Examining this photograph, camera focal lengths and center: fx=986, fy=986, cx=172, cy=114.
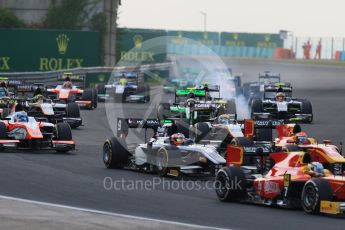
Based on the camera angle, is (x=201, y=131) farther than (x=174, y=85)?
No

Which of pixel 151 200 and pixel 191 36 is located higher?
pixel 191 36

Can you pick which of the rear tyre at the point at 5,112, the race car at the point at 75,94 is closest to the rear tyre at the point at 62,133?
the rear tyre at the point at 5,112

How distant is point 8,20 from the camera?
6062cm

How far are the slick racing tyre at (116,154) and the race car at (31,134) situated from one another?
3.04 metres

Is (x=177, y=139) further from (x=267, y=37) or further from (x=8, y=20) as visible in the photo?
(x=267, y=37)

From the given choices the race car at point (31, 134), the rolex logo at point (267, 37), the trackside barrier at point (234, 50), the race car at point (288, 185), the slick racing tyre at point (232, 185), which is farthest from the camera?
the rolex logo at point (267, 37)

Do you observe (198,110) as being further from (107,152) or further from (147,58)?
(147,58)

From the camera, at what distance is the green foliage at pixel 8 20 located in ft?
198

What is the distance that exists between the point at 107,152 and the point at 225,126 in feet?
19.0

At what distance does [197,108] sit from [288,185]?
58.8ft

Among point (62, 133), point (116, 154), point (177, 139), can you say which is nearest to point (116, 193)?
point (177, 139)

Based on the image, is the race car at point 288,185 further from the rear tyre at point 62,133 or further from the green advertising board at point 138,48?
the green advertising board at point 138,48

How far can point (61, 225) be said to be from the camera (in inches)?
581

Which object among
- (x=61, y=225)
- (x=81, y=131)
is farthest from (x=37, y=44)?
(x=61, y=225)
